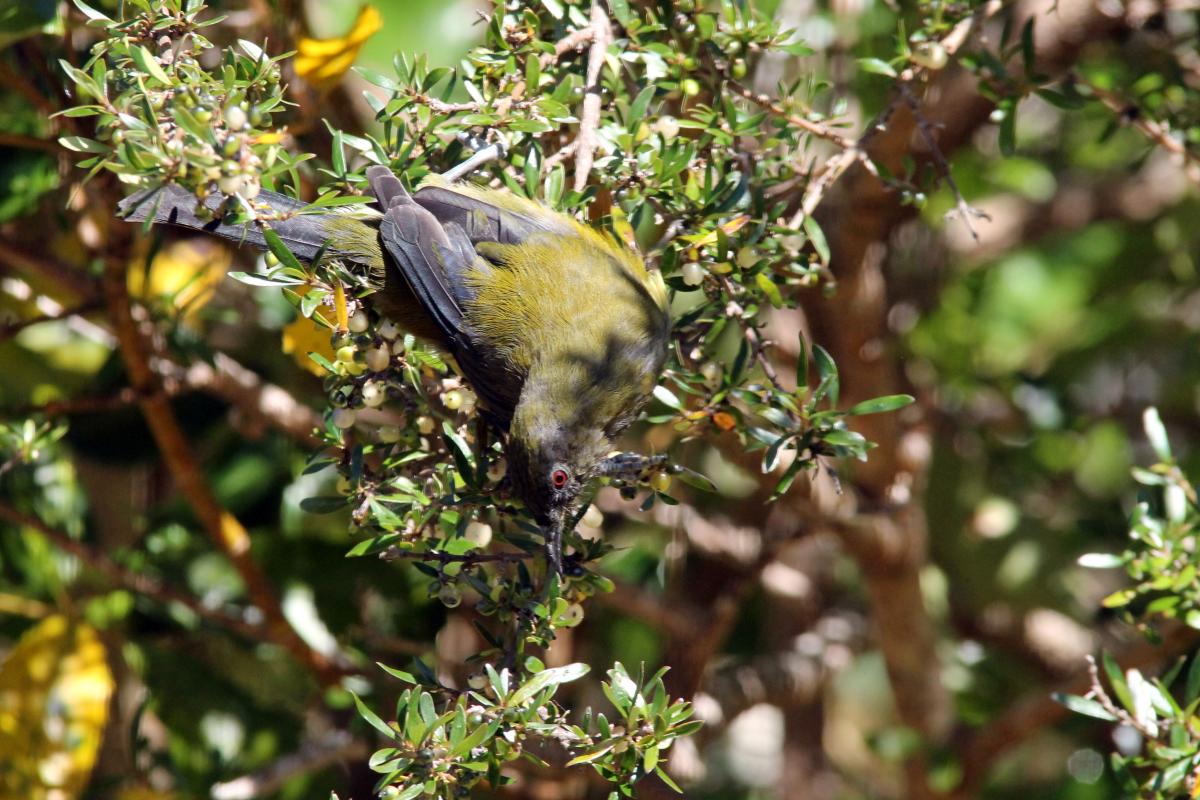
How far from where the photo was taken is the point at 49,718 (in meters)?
3.28

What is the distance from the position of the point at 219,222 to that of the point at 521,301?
0.93 meters

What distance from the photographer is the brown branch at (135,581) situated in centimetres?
339

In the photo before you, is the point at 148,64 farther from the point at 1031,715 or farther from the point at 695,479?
the point at 1031,715

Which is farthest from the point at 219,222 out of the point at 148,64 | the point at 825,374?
the point at 825,374

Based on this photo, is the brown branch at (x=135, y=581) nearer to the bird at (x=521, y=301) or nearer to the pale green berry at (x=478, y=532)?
the bird at (x=521, y=301)

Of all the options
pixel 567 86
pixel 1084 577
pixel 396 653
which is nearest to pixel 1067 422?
pixel 1084 577

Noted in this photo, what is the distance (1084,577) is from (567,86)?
3.36 metres

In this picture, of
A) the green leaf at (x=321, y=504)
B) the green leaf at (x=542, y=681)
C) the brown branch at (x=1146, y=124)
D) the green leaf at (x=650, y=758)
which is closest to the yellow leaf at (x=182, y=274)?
the green leaf at (x=321, y=504)

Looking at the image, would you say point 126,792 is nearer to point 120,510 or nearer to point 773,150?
point 120,510

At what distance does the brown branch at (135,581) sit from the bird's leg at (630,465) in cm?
152

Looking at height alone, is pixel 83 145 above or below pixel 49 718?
above

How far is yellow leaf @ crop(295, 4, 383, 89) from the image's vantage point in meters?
2.76

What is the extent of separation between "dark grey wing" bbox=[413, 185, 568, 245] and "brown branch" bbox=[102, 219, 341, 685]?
725mm

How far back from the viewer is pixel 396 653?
351cm
